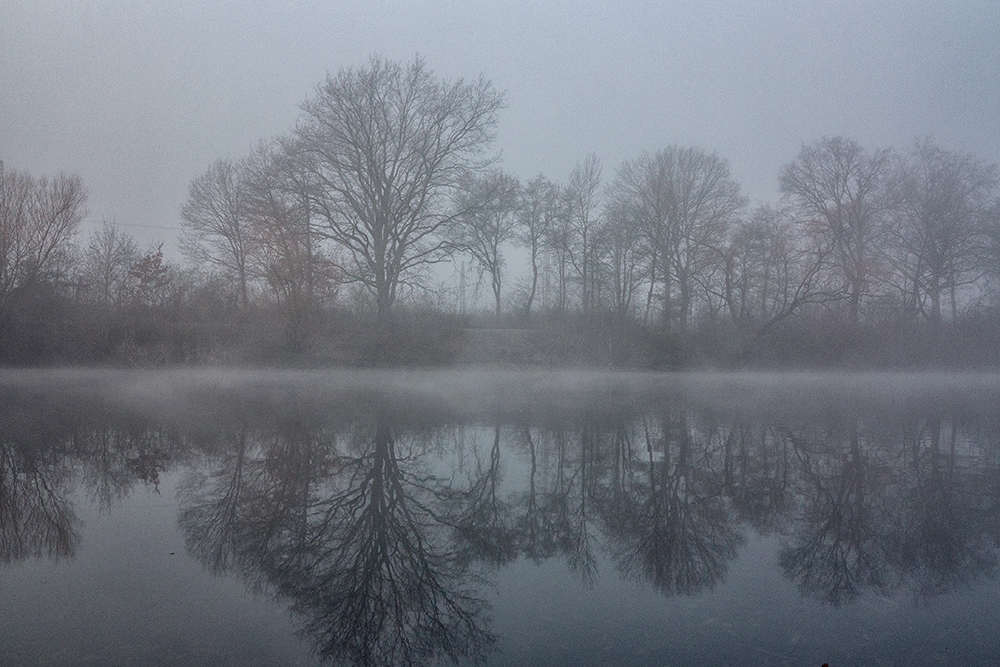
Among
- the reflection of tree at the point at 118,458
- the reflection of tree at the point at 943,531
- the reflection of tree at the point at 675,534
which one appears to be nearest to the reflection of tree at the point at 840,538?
the reflection of tree at the point at 943,531

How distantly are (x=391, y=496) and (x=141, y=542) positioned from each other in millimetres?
2725

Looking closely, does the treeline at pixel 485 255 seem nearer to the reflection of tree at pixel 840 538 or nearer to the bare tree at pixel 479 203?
the bare tree at pixel 479 203

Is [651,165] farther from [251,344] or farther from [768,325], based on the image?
[251,344]

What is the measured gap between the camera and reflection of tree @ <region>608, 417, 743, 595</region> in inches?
235

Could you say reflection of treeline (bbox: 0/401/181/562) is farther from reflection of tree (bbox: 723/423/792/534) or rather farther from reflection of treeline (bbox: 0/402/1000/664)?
reflection of tree (bbox: 723/423/792/534)

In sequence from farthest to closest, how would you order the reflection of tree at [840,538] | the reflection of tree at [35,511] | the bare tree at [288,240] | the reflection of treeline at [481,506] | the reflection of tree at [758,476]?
the bare tree at [288,240] → the reflection of tree at [758,476] → the reflection of tree at [35,511] → the reflection of tree at [840,538] → the reflection of treeline at [481,506]

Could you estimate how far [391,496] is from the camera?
331 inches

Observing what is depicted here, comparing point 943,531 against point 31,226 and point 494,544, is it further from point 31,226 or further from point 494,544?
point 31,226

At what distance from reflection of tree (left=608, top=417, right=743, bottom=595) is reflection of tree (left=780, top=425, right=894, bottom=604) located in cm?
65

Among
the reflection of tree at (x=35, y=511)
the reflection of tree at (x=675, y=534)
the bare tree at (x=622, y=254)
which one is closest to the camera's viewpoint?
the reflection of tree at (x=675, y=534)

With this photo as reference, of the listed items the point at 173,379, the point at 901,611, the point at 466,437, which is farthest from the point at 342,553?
the point at 173,379

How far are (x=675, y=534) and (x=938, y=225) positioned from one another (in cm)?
3872

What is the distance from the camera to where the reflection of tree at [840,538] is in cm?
582

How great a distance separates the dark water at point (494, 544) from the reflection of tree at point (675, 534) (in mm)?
35
